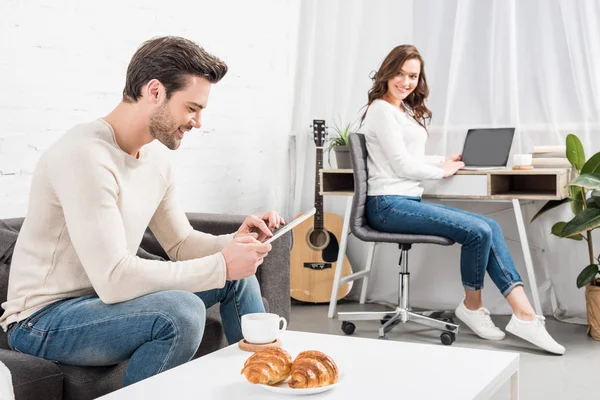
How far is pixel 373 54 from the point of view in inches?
160

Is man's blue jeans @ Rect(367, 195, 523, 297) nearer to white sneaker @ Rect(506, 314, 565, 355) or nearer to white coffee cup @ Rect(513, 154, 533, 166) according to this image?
white sneaker @ Rect(506, 314, 565, 355)

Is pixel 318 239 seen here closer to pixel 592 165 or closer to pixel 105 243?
pixel 592 165

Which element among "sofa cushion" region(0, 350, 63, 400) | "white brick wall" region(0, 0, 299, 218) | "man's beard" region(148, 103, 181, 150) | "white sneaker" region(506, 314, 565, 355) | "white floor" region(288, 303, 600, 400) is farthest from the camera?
"white sneaker" region(506, 314, 565, 355)

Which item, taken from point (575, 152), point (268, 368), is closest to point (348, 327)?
point (575, 152)

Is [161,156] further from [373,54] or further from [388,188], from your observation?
[373,54]

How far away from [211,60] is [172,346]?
70 centimetres

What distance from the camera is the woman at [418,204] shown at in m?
3.05

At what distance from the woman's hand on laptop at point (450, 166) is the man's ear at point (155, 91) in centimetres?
181

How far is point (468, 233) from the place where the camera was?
3.06 m

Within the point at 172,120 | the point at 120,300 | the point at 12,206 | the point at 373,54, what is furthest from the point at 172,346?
the point at 373,54

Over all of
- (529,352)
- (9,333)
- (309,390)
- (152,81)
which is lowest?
(529,352)

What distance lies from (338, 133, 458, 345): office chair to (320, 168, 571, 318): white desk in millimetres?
340

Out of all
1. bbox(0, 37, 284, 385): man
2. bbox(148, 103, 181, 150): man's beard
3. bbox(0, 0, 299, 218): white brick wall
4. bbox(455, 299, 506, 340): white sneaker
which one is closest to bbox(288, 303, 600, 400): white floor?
bbox(455, 299, 506, 340): white sneaker

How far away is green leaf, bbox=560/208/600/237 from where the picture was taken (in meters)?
3.01
